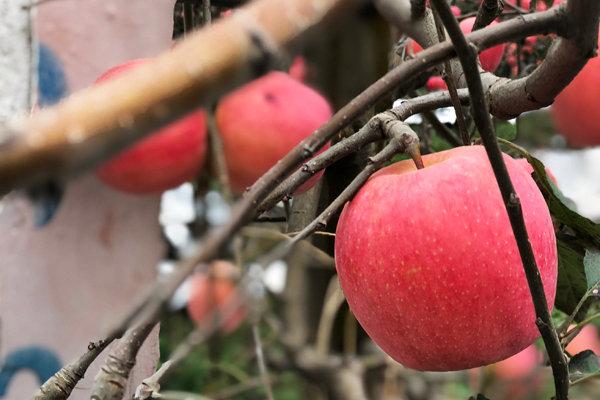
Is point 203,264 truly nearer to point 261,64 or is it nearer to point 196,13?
point 261,64

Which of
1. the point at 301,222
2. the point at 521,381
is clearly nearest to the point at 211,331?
the point at 301,222

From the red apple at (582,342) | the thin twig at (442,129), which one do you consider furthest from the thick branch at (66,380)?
the red apple at (582,342)

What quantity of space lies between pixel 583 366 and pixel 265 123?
0.30 meters

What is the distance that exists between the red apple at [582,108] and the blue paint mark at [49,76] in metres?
0.57

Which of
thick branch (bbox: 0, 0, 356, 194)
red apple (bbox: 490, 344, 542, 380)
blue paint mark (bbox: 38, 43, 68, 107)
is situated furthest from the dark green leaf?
red apple (bbox: 490, 344, 542, 380)

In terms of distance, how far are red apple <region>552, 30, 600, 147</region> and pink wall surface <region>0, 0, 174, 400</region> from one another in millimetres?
518

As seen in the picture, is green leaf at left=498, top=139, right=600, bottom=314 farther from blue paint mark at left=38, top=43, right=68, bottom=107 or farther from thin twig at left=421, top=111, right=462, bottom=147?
blue paint mark at left=38, top=43, right=68, bottom=107

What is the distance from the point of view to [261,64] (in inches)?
5.9

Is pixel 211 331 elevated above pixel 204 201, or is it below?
below

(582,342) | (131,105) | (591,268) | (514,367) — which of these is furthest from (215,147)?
(514,367)

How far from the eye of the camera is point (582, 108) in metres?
0.87

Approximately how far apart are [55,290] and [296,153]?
255mm

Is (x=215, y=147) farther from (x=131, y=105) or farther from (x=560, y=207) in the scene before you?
(x=131, y=105)

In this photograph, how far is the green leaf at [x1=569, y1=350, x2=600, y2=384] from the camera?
57 centimetres
